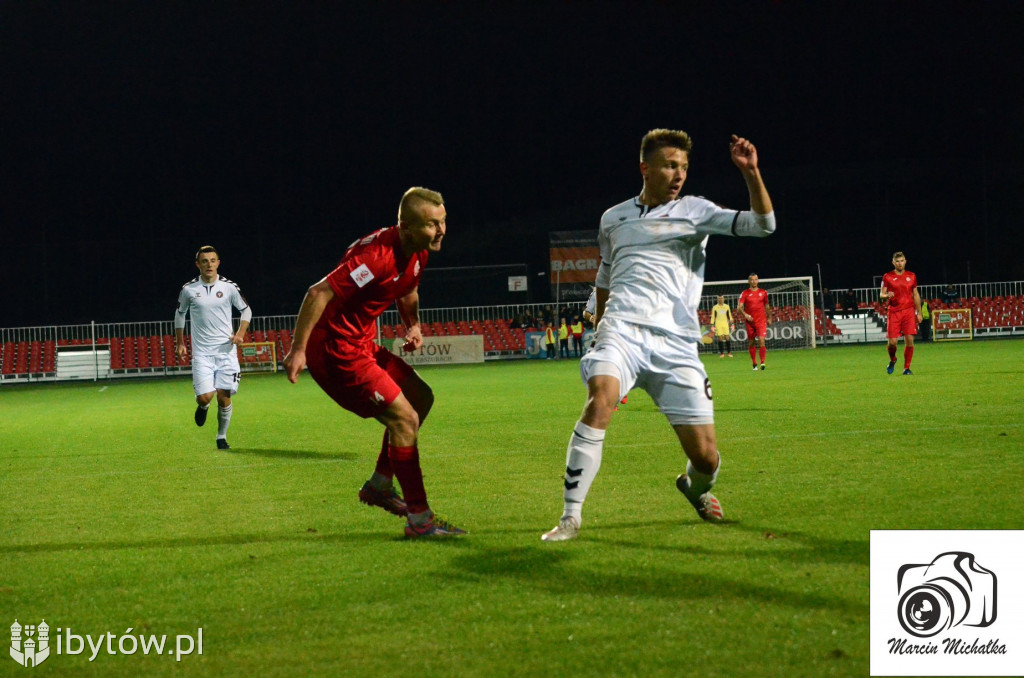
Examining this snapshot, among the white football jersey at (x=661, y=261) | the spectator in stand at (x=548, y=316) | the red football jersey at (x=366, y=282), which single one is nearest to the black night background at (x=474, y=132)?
the spectator in stand at (x=548, y=316)

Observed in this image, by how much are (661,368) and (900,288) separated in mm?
16763

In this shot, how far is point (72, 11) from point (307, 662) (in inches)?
1876

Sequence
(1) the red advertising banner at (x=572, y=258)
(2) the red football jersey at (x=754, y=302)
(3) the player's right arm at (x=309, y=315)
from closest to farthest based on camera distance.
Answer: (3) the player's right arm at (x=309, y=315) → (2) the red football jersey at (x=754, y=302) → (1) the red advertising banner at (x=572, y=258)

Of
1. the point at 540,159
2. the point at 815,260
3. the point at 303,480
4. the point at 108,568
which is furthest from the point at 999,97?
the point at 108,568

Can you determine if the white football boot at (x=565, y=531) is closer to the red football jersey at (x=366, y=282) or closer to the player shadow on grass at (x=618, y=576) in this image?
the player shadow on grass at (x=618, y=576)

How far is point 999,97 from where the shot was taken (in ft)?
161

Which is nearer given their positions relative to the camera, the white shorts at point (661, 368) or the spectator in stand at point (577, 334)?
the white shorts at point (661, 368)

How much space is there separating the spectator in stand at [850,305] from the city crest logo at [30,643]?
4058 cm

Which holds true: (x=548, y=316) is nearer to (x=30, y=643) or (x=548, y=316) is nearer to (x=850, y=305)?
A: (x=850, y=305)

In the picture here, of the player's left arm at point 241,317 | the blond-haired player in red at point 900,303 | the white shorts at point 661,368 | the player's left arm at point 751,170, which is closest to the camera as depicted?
the player's left arm at point 751,170

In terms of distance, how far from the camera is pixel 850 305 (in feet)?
137

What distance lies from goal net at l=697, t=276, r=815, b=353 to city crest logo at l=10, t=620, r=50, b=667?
113 ft

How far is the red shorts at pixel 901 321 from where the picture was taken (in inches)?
822

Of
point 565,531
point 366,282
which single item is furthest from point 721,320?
point 565,531
